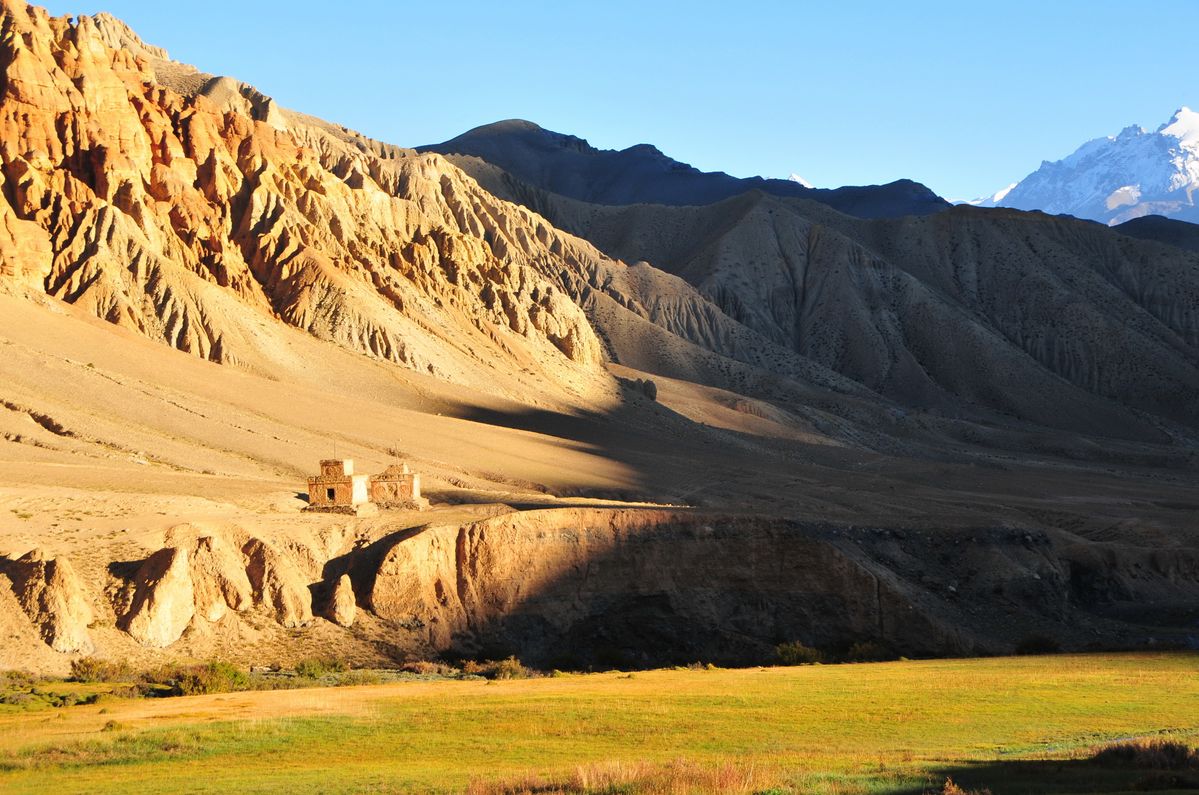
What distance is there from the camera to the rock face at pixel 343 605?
45.9m

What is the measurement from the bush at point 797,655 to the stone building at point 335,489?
53.1 feet

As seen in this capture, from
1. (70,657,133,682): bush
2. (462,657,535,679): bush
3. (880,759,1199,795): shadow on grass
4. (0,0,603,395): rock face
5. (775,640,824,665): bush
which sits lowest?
(70,657,133,682): bush

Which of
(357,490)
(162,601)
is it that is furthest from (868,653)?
(162,601)

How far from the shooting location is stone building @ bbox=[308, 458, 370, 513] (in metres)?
56.1

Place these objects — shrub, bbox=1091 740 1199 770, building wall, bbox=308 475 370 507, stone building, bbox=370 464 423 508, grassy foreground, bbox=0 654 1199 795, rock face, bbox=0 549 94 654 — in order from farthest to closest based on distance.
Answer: stone building, bbox=370 464 423 508 < building wall, bbox=308 475 370 507 < rock face, bbox=0 549 94 654 < grassy foreground, bbox=0 654 1199 795 < shrub, bbox=1091 740 1199 770

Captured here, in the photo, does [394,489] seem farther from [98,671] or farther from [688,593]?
[98,671]

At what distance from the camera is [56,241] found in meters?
98.6

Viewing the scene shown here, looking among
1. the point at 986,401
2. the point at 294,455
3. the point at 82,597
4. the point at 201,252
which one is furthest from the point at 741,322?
the point at 82,597

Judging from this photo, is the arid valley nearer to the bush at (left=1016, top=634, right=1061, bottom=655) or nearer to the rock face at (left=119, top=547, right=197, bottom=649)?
the rock face at (left=119, top=547, right=197, bottom=649)

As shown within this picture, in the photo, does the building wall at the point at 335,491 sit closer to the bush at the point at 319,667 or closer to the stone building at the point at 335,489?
the stone building at the point at 335,489

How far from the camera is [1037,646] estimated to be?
164ft

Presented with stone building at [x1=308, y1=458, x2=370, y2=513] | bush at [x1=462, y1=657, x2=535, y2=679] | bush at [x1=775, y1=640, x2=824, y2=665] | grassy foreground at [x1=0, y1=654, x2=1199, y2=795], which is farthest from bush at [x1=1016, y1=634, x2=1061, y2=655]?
stone building at [x1=308, y1=458, x2=370, y2=513]

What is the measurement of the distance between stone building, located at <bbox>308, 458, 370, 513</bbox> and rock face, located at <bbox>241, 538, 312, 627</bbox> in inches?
376

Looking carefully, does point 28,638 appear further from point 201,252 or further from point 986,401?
point 986,401
